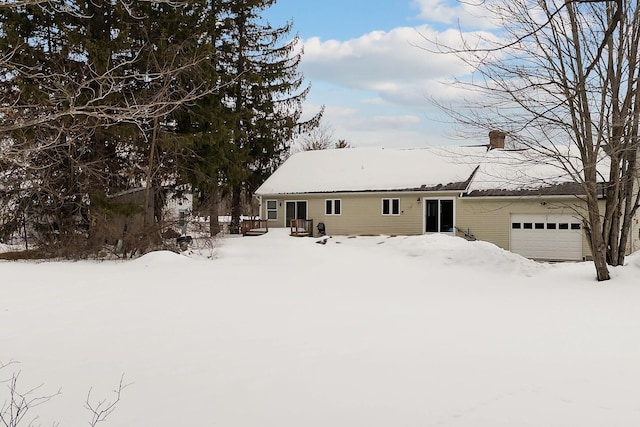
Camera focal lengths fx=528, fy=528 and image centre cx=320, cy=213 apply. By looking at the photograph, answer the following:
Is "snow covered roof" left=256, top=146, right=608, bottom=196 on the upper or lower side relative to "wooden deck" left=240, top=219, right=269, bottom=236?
upper

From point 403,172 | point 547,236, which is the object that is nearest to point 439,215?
point 403,172

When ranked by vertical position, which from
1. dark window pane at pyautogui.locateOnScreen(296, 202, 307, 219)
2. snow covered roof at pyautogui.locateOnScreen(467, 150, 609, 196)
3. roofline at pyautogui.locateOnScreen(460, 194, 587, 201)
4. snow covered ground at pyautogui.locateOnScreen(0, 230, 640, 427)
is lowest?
snow covered ground at pyautogui.locateOnScreen(0, 230, 640, 427)

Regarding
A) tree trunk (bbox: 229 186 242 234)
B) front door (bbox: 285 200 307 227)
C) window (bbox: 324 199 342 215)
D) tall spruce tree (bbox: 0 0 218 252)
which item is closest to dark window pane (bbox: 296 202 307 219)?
front door (bbox: 285 200 307 227)

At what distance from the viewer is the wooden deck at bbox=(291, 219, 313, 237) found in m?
23.9

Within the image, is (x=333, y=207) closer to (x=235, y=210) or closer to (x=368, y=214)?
(x=368, y=214)

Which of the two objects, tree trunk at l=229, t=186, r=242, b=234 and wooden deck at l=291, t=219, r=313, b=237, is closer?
wooden deck at l=291, t=219, r=313, b=237

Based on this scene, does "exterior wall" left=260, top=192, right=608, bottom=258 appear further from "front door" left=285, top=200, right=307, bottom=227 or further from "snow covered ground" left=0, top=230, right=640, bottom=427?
"snow covered ground" left=0, top=230, right=640, bottom=427

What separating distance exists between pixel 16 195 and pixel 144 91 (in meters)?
5.46

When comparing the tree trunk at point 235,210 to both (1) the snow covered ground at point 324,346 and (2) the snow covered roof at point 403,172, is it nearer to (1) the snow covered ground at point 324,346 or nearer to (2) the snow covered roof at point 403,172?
(2) the snow covered roof at point 403,172

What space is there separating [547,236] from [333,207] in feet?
31.3

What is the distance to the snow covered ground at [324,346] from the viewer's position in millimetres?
4734

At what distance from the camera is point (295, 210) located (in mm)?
26281

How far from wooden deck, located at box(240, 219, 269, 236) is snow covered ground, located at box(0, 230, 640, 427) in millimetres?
10270

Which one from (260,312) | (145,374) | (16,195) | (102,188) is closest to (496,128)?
(260,312)
